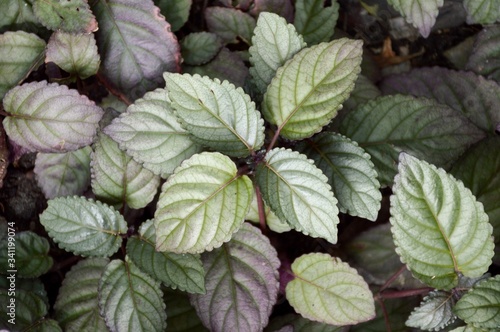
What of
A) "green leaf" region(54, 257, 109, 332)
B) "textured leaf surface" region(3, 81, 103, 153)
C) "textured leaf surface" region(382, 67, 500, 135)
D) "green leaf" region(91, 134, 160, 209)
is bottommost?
"green leaf" region(54, 257, 109, 332)

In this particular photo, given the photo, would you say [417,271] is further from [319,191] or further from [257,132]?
[257,132]

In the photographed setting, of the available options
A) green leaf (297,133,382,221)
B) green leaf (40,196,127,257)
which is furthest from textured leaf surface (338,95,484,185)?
green leaf (40,196,127,257)

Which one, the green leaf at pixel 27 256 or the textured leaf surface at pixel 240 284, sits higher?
the textured leaf surface at pixel 240 284

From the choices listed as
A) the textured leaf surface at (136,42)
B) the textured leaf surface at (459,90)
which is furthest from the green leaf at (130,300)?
the textured leaf surface at (459,90)

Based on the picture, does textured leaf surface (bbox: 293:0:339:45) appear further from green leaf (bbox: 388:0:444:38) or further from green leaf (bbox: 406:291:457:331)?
green leaf (bbox: 406:291:457:331)

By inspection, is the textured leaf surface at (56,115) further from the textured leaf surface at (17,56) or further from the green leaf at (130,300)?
the green leaf at (130,300)

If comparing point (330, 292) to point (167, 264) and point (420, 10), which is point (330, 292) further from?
point (420, 10)

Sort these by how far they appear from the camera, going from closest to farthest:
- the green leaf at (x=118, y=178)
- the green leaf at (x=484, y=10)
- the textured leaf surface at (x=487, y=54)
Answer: the green leaf at (x=118, y=178) < the green leaf at (x=484, y=10) < the textured leaf surface at (x=487, y=54)
